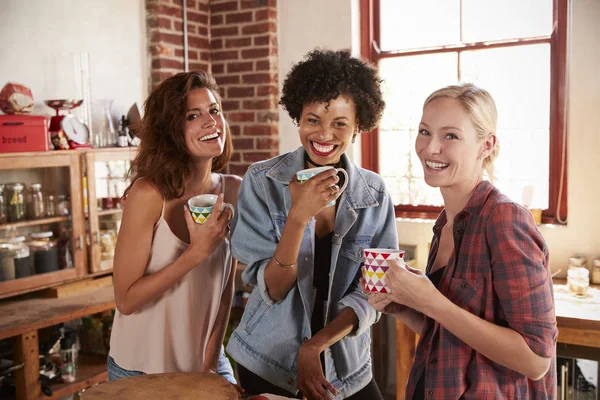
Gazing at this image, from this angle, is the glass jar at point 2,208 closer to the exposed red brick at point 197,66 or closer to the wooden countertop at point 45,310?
the wooden countertop at point 45,310

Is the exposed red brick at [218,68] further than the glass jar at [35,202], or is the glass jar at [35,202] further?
the exposed red brick at [218,68]

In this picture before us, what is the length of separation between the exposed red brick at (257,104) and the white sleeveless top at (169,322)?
8.04ft

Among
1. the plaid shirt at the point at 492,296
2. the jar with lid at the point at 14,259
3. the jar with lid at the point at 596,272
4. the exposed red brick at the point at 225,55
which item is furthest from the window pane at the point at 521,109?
the jar with lid at the point at 14,259

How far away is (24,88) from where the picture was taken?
10.3 feet

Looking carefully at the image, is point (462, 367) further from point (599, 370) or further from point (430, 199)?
point (430, 199)

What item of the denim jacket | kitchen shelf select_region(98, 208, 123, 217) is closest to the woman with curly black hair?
the denim jacket

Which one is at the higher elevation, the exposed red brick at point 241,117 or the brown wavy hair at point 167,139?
the exposed red brick at point 241,117

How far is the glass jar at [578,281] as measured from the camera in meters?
3.15

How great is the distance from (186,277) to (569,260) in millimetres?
2368

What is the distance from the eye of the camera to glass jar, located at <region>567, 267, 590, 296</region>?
315cm

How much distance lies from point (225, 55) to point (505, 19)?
1920 millimetres

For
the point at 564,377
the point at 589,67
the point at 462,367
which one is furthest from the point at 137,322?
the point at 589,67

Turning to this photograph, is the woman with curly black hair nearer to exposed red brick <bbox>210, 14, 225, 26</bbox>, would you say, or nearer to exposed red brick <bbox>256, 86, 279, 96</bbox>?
exposed red brick <bbox>256, 86, 279, 96</bbox>

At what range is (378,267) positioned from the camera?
1.41m
